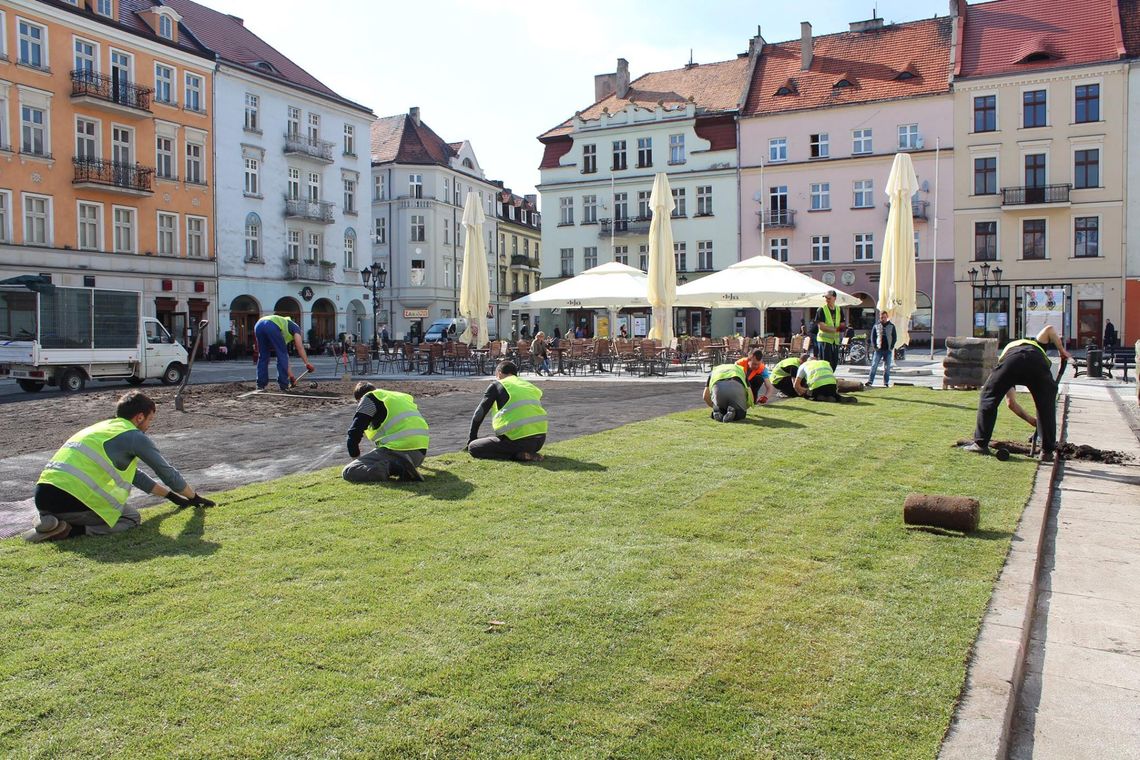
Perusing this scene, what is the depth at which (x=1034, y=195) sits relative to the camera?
43.4 metres

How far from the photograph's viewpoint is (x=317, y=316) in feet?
157

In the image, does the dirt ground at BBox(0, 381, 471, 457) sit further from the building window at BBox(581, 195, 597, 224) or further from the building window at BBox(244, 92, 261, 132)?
the building window at BBox(581, 195, 597, 224)

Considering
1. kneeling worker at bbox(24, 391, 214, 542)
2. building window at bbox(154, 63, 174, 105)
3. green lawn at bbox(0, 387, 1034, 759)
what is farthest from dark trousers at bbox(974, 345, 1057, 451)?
building window at bbox(154, 63, 174, 105)

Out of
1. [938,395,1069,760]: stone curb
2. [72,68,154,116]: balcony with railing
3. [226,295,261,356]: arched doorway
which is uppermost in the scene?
[72,68,154,116]: balcony with railing

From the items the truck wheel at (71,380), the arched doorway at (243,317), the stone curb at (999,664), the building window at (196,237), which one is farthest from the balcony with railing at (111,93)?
the stone curb at (999,664)

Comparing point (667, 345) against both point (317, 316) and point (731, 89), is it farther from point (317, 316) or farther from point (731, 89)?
point (731, 89)

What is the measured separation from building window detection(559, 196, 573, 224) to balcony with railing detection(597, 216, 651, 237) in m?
2.19

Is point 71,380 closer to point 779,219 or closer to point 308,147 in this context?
point 308,147

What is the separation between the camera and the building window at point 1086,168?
4275 centimetres

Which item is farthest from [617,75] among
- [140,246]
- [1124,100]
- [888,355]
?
[888,355]

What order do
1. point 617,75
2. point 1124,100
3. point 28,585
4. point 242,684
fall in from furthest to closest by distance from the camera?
1. point 617,75
2. point 1124,100
3. point 28,585
4. point 242,684

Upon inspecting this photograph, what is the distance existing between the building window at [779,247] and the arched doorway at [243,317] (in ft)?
87.8

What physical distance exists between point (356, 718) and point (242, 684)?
0.60 m

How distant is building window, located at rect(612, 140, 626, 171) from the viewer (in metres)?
53.2
